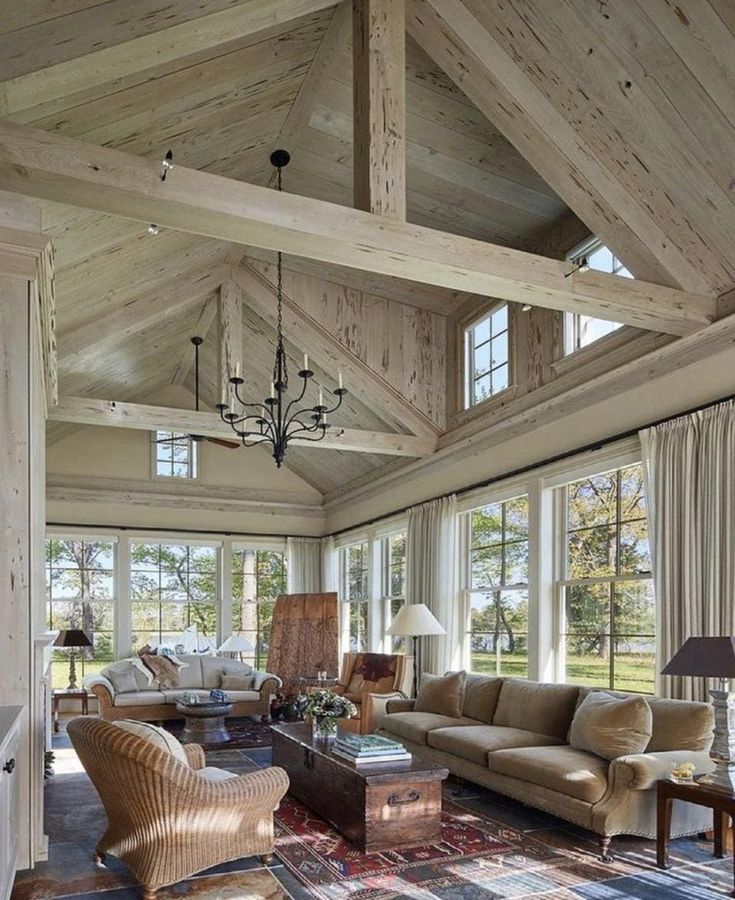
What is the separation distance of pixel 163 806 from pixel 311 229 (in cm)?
282

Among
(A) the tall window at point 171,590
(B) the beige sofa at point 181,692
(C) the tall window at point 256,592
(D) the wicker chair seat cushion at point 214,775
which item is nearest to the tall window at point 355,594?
(C) the tall window at point 256,592

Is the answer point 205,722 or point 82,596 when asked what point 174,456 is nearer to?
point 82,596

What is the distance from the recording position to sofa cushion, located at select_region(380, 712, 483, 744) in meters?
6.12

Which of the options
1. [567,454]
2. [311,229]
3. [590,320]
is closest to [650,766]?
[567,454]

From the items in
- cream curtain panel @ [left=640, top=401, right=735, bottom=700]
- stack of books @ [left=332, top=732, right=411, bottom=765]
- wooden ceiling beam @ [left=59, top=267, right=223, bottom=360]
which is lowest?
stack of books @ [left=332, top=732, right=411, bottom=765]

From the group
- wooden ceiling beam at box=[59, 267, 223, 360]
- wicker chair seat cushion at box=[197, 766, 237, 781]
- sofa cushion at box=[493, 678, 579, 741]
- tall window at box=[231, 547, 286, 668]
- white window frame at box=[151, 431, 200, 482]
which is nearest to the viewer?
wicker chair seat cushion at box=[197, 766, 237, 781]

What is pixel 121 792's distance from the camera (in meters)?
3.76

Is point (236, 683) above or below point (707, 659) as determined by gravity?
below

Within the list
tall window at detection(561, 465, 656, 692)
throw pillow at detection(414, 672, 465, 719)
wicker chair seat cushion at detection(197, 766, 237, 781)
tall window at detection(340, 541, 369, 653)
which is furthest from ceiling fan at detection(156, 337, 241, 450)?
wicker chair seat cushion at detection(197, 766, 237, 781)

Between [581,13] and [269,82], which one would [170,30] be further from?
[581,13]

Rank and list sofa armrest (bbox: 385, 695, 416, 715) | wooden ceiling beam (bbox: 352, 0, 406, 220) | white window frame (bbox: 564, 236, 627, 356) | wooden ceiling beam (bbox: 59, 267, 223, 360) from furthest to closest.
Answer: wooden ceiling beam (bbox: 59, 267, 223, 360) → sofa armrest (bbox: 385, 695, 416, 715) → white window frame (bbox: 564, 236, 627, 356) → wooden ceiling beam (bbox: 352, 0, 406, 220)

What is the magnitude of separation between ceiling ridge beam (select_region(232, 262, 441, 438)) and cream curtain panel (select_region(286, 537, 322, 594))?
4.23m

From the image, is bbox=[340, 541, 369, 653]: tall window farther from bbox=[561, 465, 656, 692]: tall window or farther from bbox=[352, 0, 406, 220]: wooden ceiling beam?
bbox=[352, 0, 406, 220]: wooden ceiling beam

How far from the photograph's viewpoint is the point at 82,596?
1069 centimetres
